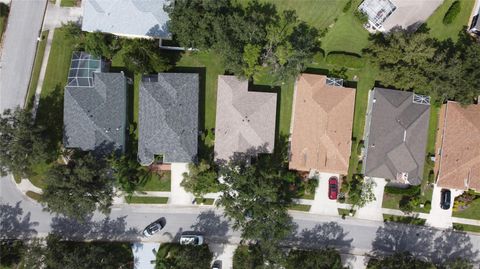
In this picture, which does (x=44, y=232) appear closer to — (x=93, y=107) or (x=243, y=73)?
(x=93, y=107)

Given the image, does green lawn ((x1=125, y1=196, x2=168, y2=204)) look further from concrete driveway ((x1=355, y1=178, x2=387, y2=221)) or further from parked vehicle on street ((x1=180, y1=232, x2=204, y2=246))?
concrete driveway ((x1=355, y1=178, x2=387, y2=221))

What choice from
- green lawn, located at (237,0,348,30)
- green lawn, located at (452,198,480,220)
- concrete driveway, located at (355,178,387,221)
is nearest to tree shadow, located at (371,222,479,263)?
concrete driveway, located at (355,178,387,221)

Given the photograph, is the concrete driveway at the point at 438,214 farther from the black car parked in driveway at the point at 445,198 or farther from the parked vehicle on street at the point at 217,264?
the parked vehicle on street at the point at 217,264

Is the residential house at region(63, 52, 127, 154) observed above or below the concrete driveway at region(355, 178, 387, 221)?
above

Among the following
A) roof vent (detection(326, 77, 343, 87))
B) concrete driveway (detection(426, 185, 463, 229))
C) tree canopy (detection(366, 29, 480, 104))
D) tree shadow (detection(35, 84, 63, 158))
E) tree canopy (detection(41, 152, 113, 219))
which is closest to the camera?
tree canopy (detection(41, 152, 113, 219))

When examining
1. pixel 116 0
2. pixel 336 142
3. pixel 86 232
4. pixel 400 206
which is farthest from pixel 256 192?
pixel 116 0

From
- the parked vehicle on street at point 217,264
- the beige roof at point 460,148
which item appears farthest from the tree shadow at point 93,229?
the beige roof at point 460,148

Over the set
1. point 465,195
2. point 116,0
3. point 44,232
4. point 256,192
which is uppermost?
point 116,0
